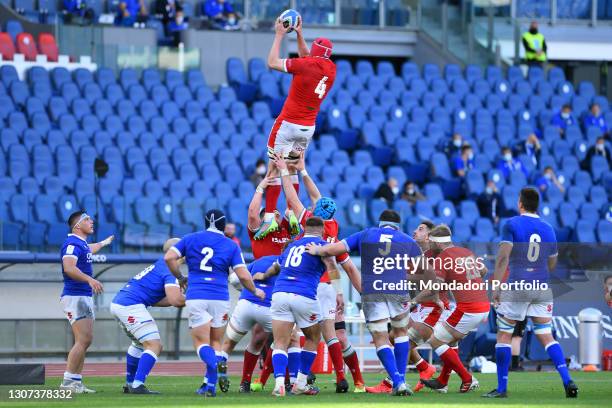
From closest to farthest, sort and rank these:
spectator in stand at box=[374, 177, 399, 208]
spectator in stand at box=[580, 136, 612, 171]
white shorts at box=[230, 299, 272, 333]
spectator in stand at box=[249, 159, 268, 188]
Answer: white shorts at box=[230, 299, 272, 333] → spectator in stand at box=[249, 159, 268, 188] → spectator in stand at box=[374, 177, 399, 208] → spectator in stand at box=[580, 136, 612, 171]

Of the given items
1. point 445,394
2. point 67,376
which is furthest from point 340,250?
point 67,376

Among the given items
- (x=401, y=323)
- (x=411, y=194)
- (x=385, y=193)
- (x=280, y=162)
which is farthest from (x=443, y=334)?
(x=411, y=194)

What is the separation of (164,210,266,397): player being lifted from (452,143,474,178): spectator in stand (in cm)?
→ 1544

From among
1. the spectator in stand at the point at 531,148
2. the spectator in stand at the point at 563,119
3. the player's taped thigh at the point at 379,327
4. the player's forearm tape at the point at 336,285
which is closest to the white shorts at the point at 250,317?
the player's taped thigh at the point at 379,327

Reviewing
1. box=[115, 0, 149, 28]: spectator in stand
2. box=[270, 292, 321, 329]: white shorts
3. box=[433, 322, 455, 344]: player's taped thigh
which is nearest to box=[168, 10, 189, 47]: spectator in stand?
box=[115, 0, 149, 28]: spectator in stand

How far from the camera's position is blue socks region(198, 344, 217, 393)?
14.7 metres

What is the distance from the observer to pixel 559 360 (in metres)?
14.7

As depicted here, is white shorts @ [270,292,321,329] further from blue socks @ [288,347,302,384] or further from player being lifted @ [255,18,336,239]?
player being lifted @ [255,18,336,239]

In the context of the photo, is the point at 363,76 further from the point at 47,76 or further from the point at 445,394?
the point at 445,394

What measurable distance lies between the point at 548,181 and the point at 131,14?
32.8 feet

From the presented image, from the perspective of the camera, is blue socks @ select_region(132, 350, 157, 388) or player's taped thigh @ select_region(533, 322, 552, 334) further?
blue socks @ select_region(132, 350, 157, 388)

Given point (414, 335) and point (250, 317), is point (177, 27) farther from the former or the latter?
point (250, 317)

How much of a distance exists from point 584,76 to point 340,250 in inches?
973

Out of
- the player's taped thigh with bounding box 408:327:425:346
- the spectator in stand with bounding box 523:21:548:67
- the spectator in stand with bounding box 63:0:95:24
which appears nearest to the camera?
the player's taped thigh with bounding box 408:327:425:346
